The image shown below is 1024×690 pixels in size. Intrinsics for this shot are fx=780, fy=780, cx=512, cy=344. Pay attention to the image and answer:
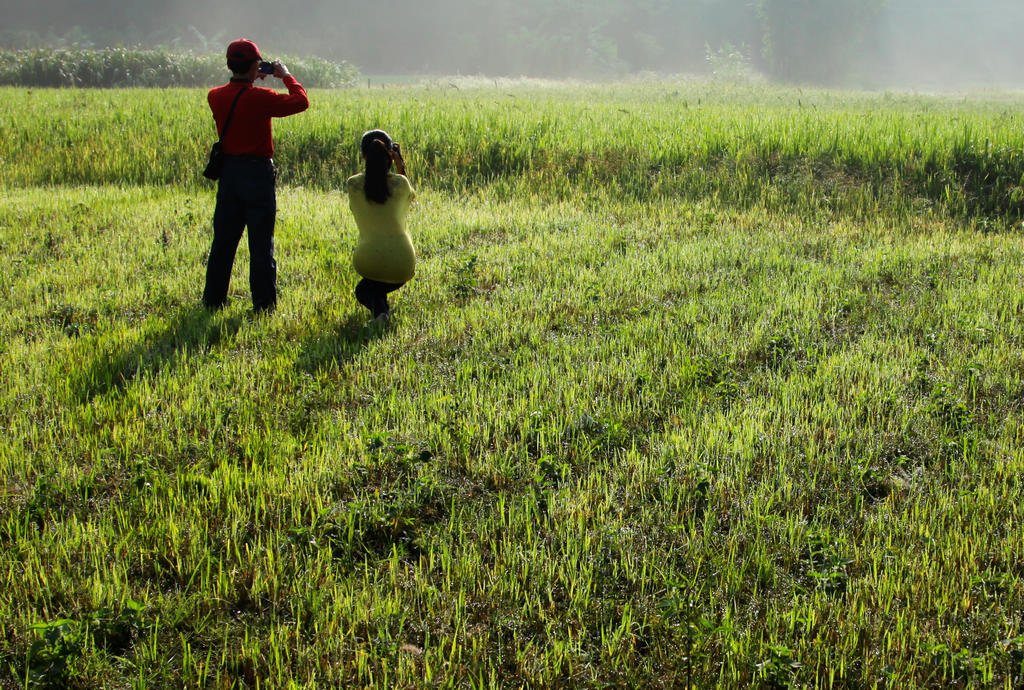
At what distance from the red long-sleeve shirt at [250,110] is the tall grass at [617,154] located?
605 cm

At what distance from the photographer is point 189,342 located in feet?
19.6

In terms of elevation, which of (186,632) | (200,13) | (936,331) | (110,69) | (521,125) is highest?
(200,13)

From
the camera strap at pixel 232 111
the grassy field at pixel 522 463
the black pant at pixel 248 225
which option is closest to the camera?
the grassy field at pixel 522 463

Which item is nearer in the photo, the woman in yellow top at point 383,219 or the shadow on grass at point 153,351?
the shadow on grass at point 153,351

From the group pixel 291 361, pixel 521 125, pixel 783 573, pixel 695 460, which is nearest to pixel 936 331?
pixel 695 460

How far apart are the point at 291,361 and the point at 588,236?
4.68 metres

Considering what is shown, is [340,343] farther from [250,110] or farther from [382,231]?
[250,110]

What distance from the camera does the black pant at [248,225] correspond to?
648 centimetres

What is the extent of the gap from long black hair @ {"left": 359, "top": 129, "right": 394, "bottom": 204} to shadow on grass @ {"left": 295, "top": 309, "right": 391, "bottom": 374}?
3.38ft

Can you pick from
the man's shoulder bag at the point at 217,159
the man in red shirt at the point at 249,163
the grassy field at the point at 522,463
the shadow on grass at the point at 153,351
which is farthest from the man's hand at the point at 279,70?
A: the shadow on grass at the point at 153,351

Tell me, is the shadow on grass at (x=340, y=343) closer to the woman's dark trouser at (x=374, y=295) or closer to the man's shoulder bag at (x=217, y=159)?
the woman's dark trouser at (x=374, y=295)

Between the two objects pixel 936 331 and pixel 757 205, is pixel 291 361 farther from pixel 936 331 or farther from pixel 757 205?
pixel 757 205

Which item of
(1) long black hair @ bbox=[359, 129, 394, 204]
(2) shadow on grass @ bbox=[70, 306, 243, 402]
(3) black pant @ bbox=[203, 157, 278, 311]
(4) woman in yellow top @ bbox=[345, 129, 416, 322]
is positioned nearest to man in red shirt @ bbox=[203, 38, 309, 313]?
(3) black pant @ bbox=[203, 157, 278, 311]

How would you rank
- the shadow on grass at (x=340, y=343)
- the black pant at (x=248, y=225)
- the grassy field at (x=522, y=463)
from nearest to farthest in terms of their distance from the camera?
the grassy field at (x=522, y=463), the shadow on grass at (x=340, y=343), the black pant at (x=248, y=225)
